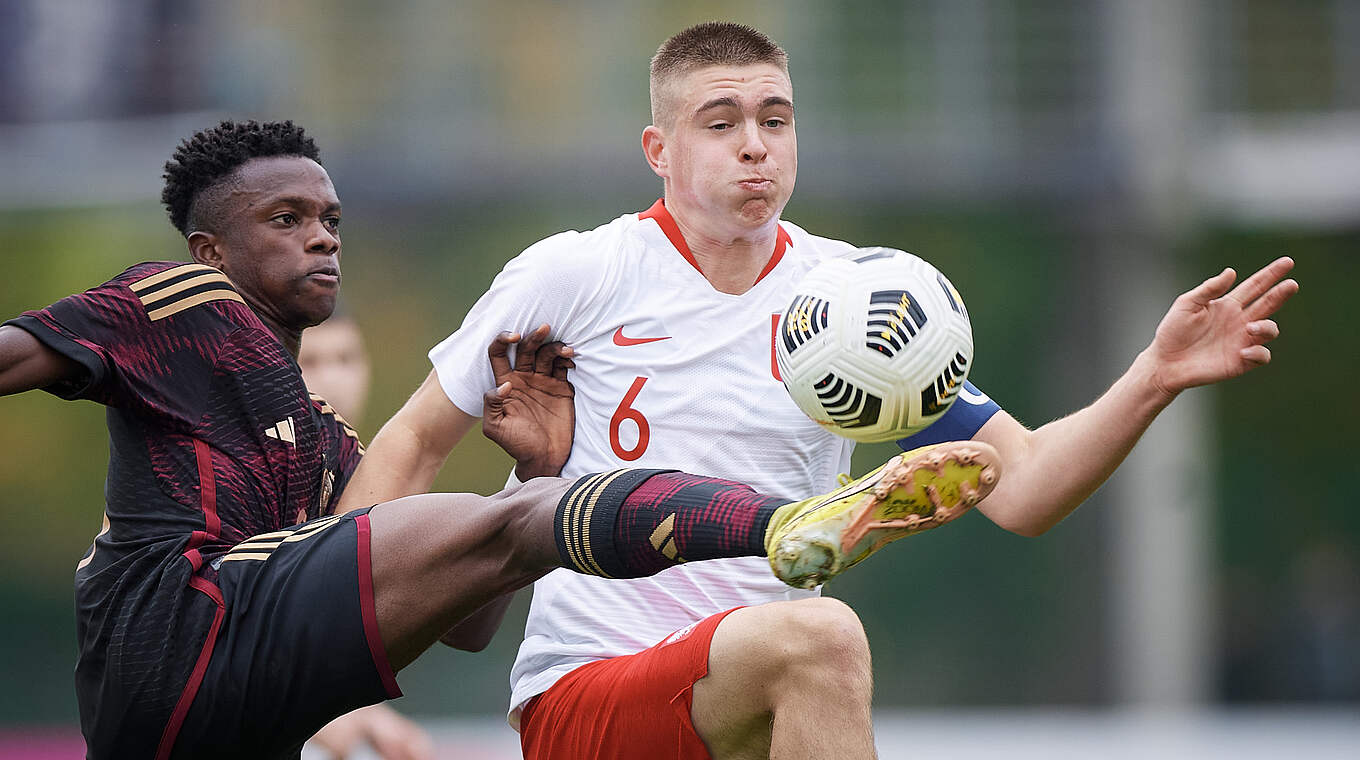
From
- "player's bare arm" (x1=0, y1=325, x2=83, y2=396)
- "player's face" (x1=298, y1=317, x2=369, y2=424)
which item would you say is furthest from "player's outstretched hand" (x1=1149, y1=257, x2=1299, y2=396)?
"player's face" (x1=298, y1=317, x2=369, y2=424)

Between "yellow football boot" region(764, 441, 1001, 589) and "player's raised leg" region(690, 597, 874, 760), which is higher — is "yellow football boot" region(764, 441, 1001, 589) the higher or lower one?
the higher one

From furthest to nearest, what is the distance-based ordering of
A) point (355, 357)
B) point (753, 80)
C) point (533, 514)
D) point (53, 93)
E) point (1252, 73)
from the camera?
point (1252, 73), point (53, 93), point (355, 357), point (753, 80), point (533, 514)

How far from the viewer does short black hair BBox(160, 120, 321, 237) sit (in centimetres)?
427

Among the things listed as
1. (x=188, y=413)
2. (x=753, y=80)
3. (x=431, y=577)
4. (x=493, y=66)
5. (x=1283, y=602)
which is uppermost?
(x=493, y=66)

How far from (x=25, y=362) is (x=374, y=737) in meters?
2.46

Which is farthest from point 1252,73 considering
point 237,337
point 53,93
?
point 237,337

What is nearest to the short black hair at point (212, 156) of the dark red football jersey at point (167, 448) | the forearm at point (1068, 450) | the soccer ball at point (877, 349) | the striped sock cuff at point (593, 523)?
the dark red football jersey at point (167, 448)

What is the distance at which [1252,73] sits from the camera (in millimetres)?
14812

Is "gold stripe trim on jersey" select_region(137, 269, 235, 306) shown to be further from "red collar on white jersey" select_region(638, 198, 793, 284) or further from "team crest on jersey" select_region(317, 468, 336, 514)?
"red collar on white jersey" select_region(638, 198, 793, 284)

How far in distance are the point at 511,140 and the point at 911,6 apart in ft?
12.5

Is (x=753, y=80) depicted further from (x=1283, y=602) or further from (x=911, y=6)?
(x=1283, y=602)

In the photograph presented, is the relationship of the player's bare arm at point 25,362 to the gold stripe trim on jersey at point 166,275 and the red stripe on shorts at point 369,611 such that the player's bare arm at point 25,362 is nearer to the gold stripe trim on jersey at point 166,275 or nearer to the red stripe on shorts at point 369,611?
the gold stripe trim on jersey at point 166,275

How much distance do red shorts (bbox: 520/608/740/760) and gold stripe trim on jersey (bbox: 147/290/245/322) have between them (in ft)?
4.04

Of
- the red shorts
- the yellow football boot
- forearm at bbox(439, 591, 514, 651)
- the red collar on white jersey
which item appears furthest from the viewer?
forearm at bbox(439, 591, 514, 651)
